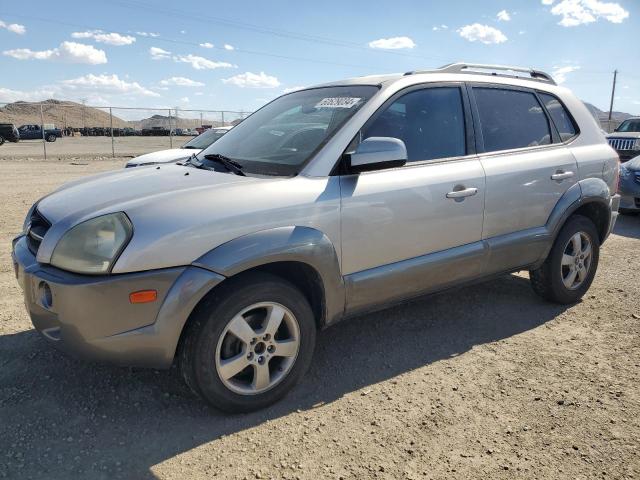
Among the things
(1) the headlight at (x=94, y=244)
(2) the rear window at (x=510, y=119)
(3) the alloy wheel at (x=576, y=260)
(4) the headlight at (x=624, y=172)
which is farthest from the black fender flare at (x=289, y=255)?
(4) the headlight at (x=624, y=172)

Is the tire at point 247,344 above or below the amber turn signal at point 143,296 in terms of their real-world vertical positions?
below

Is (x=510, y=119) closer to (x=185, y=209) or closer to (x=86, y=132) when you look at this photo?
(x=185, y=209)

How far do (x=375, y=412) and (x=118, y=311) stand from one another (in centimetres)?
147

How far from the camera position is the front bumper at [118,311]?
234 centimetres

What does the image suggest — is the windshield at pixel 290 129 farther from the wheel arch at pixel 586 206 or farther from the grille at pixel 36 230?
the wheel arch at pixel 586 206

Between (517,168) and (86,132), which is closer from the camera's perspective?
(517,168)

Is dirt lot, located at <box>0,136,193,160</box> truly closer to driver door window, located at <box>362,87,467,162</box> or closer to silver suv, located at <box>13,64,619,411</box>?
silver suv, located at <box>13,64,619,411</box>

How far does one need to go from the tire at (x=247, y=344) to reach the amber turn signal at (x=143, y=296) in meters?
0.25

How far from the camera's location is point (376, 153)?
2.88 meters

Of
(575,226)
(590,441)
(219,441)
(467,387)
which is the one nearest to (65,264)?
(219,441)

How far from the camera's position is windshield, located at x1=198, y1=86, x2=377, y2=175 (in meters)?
3.07

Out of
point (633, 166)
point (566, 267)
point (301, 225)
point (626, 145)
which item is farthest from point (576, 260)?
point (626, 145)

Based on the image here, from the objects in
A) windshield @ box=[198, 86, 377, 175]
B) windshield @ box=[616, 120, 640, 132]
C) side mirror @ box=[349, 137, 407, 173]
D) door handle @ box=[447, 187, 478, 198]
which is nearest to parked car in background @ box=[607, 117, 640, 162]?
windshield @ box=[616, 120, 640, 132]

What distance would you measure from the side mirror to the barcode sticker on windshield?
44 centimetres
